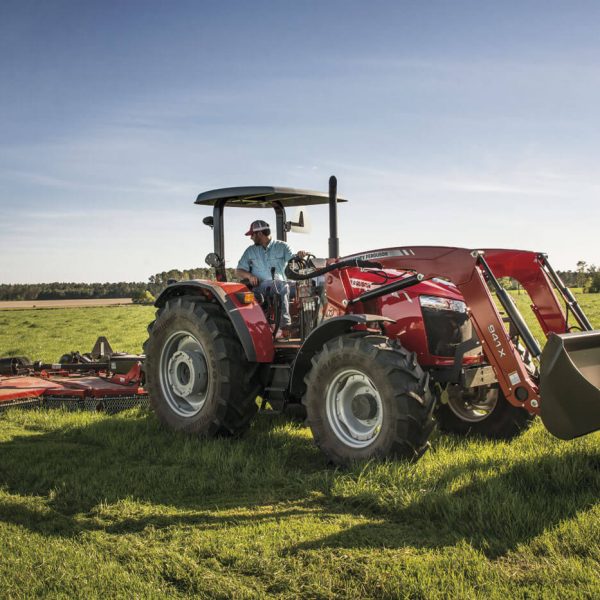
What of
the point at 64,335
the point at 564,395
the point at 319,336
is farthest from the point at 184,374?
the point at 64,335

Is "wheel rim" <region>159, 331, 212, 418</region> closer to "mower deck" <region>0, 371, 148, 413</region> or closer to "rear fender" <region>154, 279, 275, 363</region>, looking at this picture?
"rear fender" <region>154, 279, 275, 363</region>

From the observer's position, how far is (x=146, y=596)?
3406 mm

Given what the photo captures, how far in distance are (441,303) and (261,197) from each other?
98.7 inches

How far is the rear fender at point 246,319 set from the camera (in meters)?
6.36

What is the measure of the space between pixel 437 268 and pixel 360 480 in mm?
1736

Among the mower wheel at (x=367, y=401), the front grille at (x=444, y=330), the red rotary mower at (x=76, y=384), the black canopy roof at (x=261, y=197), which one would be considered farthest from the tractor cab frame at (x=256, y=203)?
the red rotary mower at (x=76, y=384)

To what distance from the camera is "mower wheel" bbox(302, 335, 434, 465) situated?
493cm

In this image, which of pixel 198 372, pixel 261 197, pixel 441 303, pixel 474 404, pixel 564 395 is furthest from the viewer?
pixel 261 197

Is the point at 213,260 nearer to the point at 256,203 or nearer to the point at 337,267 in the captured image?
the point at 256,203

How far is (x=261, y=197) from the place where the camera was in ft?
24.4

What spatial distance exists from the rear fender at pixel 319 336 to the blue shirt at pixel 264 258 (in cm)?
145

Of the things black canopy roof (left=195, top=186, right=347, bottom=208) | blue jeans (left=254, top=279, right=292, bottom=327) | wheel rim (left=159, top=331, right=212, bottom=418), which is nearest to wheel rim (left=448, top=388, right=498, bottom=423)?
blue jeans (left=254, top=279, right=292, bottom=327)

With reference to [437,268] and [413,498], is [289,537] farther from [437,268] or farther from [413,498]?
[437,268]

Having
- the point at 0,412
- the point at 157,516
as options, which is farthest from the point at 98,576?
the point at 0,412
